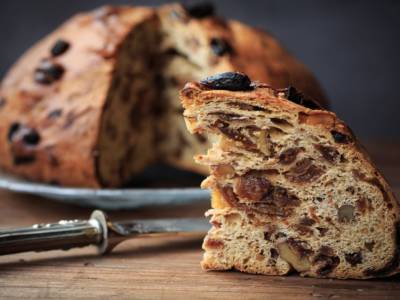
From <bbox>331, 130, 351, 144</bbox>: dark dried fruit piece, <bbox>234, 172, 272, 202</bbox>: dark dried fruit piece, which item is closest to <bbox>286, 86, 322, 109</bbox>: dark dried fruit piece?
<bbox>331, 130, 351, 144</bbox>: dark dried fruit piece

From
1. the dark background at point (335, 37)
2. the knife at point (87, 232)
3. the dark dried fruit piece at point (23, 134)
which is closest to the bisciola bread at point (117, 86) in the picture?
the dark dried fruit piece at point (23, 134)

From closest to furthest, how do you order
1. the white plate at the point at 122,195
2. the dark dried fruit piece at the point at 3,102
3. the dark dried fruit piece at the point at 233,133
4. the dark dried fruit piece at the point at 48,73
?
the dark dried fruit piece at the point at 233,133
the white plate at the point at 122,195
the dark dried fruit piece at the point at 48,73
the dark dried fruit piece at the point at 3,102

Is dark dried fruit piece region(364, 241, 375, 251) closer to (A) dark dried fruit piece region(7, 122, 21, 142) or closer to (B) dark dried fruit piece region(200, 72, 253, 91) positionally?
(B) dark dried fruit piece region(200, 72, 253, 91)

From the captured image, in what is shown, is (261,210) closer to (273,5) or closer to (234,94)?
(234,94)

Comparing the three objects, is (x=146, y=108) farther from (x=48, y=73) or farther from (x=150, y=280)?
(x=150, y=280)

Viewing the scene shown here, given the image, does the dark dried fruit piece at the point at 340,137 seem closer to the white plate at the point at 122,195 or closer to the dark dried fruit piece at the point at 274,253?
the dark dried fruit piece at the point at 274,253

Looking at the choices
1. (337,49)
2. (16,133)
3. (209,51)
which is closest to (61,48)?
(16,133)

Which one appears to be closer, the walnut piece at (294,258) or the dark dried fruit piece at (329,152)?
the dark dried fruit piece at (329,152)
